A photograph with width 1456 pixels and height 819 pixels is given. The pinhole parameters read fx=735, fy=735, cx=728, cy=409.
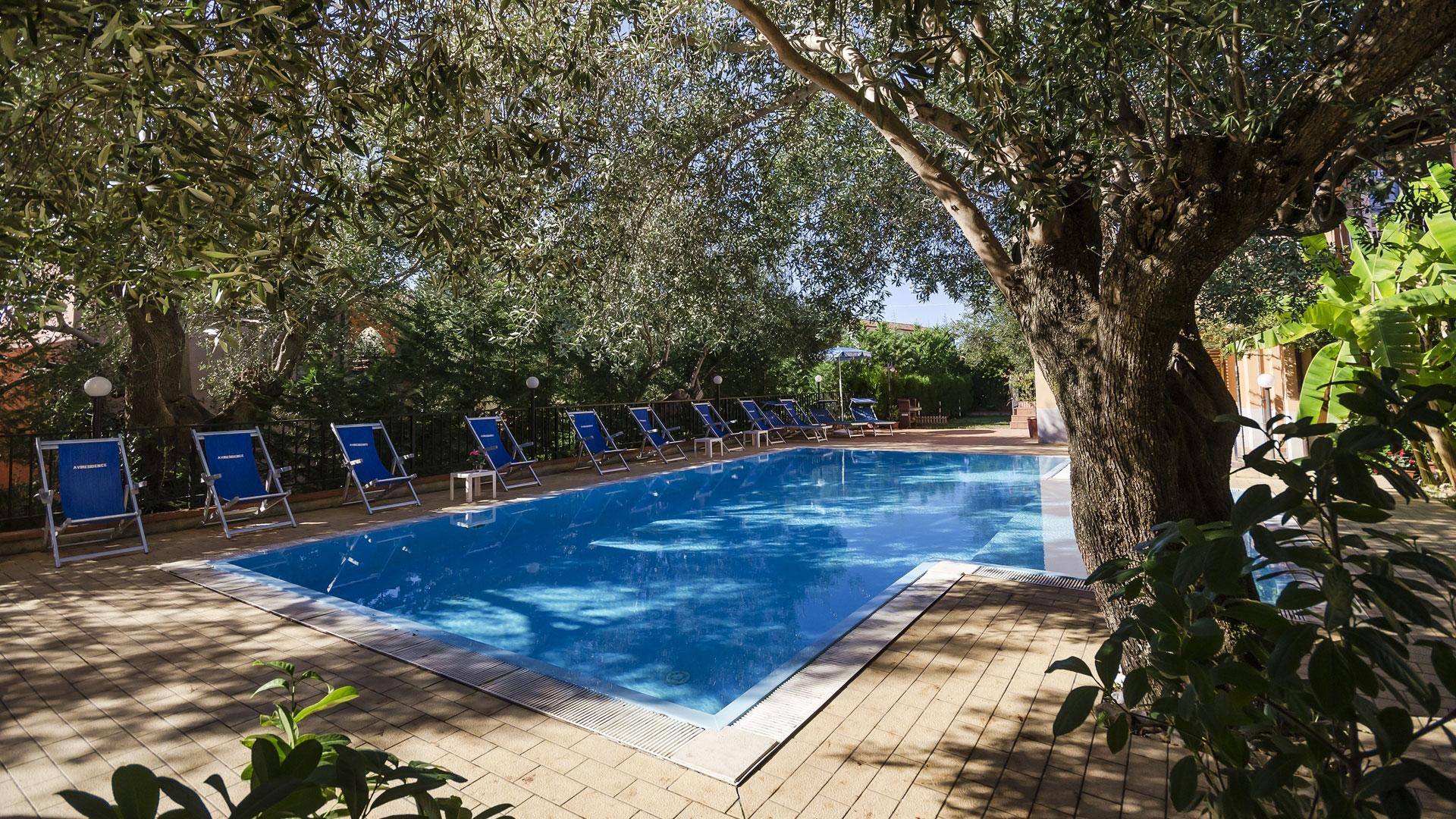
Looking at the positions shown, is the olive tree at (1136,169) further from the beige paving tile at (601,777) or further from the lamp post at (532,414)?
the lamp post at (532,414)

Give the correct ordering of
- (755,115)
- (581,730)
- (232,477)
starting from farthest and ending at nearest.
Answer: (232,477)
(755,115)
(581,730)

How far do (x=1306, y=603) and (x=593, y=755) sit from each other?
2491 mm

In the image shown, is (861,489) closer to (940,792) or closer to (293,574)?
(293,574)

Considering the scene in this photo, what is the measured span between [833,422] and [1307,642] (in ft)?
66.5

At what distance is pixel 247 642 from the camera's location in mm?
4145

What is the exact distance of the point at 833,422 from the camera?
21.1m

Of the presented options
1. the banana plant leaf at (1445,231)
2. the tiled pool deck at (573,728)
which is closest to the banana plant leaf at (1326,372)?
the banana plant leaf at (1445,231)

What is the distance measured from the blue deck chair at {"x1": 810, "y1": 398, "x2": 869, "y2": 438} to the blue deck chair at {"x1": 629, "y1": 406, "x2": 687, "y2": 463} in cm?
578

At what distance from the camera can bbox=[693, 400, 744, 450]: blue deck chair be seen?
50.3ft

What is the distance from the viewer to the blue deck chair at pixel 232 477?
24.3ft

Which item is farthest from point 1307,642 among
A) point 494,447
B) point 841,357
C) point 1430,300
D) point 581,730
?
point 841,357

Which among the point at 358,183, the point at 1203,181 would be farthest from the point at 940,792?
the point at 358,183

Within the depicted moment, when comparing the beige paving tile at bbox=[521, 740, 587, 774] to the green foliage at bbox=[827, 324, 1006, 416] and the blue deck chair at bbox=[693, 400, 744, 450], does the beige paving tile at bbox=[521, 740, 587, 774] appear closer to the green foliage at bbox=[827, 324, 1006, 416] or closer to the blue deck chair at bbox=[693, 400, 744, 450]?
the blue deck chair at bbox=[693, 400, 744, 450]

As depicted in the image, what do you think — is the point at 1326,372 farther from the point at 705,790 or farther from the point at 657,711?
the point at 705,790
